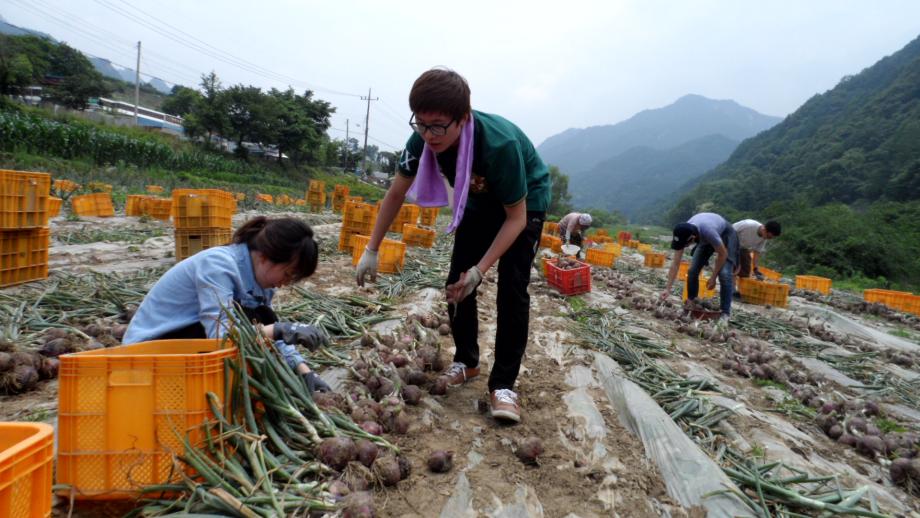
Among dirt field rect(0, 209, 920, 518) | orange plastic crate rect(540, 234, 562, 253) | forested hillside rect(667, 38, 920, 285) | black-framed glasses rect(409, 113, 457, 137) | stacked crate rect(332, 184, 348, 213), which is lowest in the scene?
dirt field rect(0, 209, 920, 518)

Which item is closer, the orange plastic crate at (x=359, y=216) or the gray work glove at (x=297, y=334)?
the gray work glove at (x=297, y=334)

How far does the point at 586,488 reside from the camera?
6.11ft

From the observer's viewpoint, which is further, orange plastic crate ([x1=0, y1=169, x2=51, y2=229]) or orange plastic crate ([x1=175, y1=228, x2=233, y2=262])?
orange plastic crate ([x1=175, y1=228, x2=233, y2=262])

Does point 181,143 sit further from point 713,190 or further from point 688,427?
point 713,190

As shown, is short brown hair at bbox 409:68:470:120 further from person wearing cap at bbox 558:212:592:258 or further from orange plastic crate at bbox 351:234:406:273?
person wearing cap at bbox 558:212:592:258

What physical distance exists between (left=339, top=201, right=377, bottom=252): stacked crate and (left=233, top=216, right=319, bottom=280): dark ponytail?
5145 millimetres

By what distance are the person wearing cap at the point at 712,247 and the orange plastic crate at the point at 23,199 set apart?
21.4 ft

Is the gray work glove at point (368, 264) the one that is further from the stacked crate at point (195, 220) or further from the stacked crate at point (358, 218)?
the stacked crate at point (358, 218)

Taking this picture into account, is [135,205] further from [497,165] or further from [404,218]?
[497,165]

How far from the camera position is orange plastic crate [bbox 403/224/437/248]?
8.39 meters

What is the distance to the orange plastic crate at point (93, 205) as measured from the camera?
326 inches

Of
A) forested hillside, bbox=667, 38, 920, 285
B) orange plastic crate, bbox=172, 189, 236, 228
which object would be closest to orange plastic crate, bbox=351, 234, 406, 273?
orange plastic crate, bbox=172, 189, 236, 228

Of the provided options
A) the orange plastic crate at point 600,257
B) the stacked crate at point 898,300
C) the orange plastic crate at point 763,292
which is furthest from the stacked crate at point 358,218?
the stacked crate at point 898,300

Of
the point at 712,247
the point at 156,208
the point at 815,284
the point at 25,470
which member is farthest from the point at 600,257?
the point at 25,470
